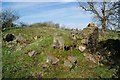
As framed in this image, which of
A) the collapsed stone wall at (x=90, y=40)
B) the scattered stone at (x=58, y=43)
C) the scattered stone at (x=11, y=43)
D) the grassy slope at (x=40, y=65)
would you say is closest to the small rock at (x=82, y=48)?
the collapsed stone wall at (x=90, y=40)

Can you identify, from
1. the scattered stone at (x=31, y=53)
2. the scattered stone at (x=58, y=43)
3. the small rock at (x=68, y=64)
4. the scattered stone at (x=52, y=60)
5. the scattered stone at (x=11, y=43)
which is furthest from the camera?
the scattered stone at (x=11, y=43)

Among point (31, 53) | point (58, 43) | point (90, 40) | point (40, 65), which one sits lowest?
point (40, 65)

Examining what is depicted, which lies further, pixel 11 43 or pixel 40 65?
pixel 11 43

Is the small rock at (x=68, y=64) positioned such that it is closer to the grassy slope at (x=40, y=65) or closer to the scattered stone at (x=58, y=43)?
the grassy slope at (x=40, y=65)

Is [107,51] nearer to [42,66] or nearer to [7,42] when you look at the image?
[42,66]

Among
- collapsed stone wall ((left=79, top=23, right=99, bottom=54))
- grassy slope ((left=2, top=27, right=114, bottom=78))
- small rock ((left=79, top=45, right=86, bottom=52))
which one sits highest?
collapsed stone wall ((left=79, top=23, right=99, bottom=54))

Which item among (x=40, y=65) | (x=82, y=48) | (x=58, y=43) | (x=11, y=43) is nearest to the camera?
(x=40, y=65)

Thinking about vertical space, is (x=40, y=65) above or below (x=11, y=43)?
below

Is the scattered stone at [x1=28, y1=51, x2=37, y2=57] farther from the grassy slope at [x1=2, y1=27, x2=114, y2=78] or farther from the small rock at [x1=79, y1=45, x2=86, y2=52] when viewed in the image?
the small rock at [x1=79, y1=45, x2=86, y2=52]

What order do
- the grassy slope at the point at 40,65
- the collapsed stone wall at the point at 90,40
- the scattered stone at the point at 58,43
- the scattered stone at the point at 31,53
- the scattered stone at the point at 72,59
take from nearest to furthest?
the grassy slope at the point at 40,65
the scattered stone at the point at 72,59
the scattered stone at the point at 31,53
the collapsed stone wall at the point at 90,40
the scattered stone at the point at 58,43

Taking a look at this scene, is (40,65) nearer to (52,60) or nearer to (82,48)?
(52,60)

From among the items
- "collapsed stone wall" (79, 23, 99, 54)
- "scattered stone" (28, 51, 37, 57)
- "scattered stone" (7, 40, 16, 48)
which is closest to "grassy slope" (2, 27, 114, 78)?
"scattered stone" (28, 51, 37, 57)

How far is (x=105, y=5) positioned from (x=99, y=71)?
668 inches

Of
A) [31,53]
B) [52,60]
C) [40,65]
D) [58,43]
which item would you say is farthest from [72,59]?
[31,53]
